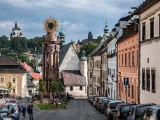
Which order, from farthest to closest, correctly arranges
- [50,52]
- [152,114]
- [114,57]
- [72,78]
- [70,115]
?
[72,78], [50,52], [114,57], [70,115], [152,114]

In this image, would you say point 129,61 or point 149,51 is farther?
point 129,61

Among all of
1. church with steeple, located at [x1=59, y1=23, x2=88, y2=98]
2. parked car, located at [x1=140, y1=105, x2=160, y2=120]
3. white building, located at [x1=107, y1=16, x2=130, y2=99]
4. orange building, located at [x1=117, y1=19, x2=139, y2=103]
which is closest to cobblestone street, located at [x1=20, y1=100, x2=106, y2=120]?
orange building, located at [x1=117, y1=19, x2=139, y2=103]

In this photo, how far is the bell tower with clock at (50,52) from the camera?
91.1 metres

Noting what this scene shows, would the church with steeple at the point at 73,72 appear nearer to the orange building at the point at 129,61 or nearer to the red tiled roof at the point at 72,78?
the red tiled roof at the point at 72,78

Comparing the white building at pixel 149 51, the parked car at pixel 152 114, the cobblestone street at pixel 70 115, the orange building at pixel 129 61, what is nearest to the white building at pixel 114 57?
the orange building at pixel 129 61

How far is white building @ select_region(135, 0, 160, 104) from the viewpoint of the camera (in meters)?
32.3

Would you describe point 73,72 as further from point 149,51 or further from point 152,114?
point 152,114

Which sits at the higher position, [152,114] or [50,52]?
[50,52]

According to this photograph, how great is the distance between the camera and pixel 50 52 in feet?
310

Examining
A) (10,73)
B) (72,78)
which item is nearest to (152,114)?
(10,73)

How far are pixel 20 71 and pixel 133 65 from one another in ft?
222

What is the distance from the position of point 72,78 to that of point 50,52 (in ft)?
74.4

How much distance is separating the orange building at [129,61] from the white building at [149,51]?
386cm

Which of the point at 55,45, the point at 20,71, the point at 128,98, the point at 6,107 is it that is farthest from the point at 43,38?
the point at 6,107
